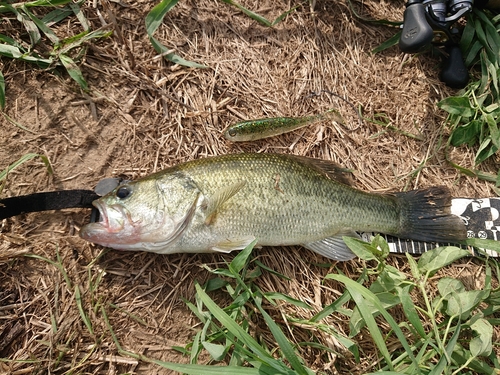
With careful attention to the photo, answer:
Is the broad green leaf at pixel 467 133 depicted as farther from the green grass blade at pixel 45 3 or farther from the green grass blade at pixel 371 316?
the green grass blade at pixel 45 3

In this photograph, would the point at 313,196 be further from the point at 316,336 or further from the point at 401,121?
the point at 401,121

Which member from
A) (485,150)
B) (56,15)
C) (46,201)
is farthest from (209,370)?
(485,150)

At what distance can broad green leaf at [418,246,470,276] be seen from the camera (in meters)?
2.73

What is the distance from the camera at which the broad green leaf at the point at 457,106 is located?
135 inches

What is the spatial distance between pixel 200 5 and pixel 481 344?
3895 millimetres

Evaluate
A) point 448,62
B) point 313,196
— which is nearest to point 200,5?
point 313,196

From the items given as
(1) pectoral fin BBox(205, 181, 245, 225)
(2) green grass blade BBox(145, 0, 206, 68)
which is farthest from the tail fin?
(2) green grass blade BBox(145, 0, 206, 68)

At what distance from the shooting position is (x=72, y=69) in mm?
3027

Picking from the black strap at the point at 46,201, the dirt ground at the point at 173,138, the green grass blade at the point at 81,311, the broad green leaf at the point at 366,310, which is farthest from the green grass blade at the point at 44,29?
the broad green leaf at the point at 366,310

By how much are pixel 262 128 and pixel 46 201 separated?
194cm

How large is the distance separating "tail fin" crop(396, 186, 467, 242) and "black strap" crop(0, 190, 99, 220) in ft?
9.19

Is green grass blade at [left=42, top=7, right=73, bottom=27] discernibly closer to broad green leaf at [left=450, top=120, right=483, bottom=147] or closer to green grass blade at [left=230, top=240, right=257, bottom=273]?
green grass blade at [left=230, top=240, right=257, bottom=273]

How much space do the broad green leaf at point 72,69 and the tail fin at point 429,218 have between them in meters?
3.14

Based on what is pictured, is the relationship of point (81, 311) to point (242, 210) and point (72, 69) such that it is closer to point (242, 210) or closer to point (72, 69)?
point (242, 210)
